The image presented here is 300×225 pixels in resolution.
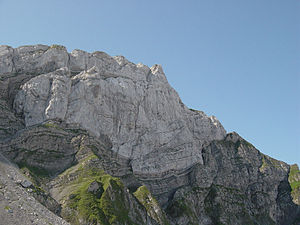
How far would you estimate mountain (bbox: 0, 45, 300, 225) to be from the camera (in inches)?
3866

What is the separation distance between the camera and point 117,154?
135750mm

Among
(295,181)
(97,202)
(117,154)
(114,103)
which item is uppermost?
(114,103)

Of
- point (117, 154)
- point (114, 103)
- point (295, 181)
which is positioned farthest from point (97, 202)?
point (295, 181)

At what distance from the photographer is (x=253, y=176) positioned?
167750 millimetres

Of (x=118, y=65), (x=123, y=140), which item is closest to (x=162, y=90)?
(x=118, y=65)

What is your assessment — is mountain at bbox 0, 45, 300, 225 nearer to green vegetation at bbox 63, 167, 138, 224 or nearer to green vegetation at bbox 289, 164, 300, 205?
green vegetation at bbox 63, 167, 138, 224

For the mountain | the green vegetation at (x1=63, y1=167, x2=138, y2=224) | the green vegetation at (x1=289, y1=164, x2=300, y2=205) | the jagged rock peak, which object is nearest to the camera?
the green vegetation at (x1=63, y1=167, x2=138, y2=224)

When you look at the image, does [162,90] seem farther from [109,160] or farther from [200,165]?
[109,160]

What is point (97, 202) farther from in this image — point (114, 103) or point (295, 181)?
point (295, 181)

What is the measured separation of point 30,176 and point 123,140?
4951 centimetres

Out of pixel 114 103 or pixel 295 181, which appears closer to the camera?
pixel 114 103

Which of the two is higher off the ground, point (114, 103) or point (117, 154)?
point (114, 103)

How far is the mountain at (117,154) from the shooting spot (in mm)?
98188

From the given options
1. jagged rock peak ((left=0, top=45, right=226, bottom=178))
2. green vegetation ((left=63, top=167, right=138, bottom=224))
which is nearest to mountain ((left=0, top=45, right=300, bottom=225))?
green vegetation ((left=63, top=167, right=138, bottom=224))
